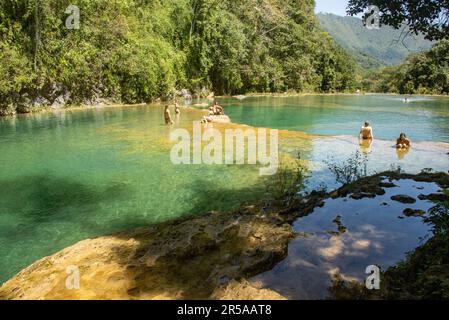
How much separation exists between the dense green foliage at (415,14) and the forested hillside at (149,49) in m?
29.0

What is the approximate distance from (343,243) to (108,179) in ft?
29.0

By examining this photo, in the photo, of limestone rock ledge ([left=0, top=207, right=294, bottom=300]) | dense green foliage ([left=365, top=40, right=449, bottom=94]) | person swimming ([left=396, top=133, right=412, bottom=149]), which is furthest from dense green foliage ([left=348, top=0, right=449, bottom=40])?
dense green foliage ([left=365, top=40, right=449, bottom=94])

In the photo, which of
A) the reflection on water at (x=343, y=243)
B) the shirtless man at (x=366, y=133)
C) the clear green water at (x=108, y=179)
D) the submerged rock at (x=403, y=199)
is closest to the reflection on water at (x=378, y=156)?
the clear green water at (x=108, y=179)

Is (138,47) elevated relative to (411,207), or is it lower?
elevated

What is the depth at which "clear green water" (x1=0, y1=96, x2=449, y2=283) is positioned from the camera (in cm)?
889

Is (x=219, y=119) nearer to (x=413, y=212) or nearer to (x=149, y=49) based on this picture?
(x=413, y=212)

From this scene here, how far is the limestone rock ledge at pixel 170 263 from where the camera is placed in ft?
17.1

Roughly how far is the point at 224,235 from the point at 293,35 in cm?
6587

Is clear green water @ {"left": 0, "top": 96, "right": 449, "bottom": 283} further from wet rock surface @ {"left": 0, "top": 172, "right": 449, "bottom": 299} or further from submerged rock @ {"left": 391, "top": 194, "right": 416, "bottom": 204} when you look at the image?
submerged rock @ {"left": 391, "top": 194, "right": 416, "bottom": 204}

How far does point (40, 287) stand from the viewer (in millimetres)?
5574

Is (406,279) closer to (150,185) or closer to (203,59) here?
(150,185)

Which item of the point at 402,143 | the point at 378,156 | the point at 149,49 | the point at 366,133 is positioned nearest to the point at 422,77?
the point at 149,49

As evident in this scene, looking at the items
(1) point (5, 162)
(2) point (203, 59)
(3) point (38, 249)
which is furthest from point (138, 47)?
(3) point (38, 249)

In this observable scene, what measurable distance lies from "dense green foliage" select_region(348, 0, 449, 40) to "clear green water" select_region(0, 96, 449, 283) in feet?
16.3
